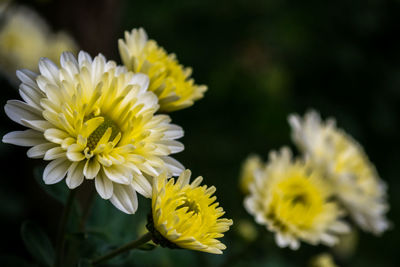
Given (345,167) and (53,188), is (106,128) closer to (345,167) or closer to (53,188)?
(53,188)

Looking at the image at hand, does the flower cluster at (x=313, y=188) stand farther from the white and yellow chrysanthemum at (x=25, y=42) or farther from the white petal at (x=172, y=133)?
the white and yellow chrysanthemum at (x=25, y=42)

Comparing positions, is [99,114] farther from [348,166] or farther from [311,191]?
[348,166]

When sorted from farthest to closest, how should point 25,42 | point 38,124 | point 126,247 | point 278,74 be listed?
point 278,74 → point 25,42 → point 126,247 → point 38,124

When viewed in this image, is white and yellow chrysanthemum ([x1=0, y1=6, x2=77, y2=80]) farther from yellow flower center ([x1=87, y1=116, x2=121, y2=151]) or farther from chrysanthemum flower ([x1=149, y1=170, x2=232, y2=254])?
chrysanthemum flower ([x1=149, y1=170, x2=232, y2=254])

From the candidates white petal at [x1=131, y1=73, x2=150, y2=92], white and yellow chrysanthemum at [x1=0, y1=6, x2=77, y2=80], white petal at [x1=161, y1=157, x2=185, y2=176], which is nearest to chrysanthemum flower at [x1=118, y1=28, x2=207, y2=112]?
white petal at [x1=131, y1=73, x2=150, y2=92]

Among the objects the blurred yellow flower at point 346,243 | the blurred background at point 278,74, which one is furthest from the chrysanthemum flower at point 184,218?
the blurred background at point 278,74

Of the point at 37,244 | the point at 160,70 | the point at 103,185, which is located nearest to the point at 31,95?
the point at 103,185
